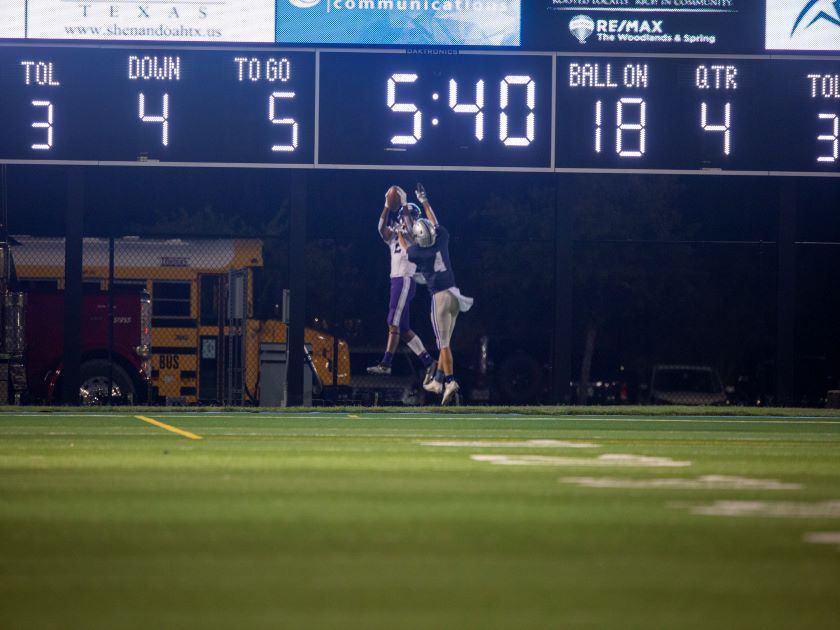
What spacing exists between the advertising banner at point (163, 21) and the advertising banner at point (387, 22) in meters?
0.32

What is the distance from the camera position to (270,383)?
64.3ft

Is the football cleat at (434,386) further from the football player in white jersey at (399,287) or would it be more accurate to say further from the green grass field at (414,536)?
the green grass field at (414,536)

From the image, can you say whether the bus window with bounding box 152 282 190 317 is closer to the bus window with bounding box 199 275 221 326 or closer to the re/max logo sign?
the bus window with bounding box 199 275 221 326

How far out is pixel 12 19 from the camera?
18.4 metres

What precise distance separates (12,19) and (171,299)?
567 centimetres

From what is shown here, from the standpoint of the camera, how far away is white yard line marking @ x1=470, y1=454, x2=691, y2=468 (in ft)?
30.2

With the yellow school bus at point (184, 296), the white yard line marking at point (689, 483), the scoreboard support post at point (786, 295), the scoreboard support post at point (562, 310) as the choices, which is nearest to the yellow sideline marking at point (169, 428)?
the white yard line marking at point (689, 483)

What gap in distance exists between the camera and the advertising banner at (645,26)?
18625 millimetres

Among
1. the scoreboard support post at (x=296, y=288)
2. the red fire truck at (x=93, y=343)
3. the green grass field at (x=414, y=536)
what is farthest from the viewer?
the red fire truck at (x=93, y=343)

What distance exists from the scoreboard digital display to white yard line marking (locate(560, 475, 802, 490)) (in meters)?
10.5

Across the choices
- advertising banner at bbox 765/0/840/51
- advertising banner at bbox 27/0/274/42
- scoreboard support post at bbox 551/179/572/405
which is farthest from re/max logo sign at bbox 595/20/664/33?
advertising banner at bbox 27/0/274/42

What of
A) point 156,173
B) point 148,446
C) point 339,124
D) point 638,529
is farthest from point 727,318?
point 638,529

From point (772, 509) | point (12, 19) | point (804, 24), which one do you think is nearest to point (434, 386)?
point (804, 24)

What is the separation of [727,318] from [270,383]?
14340mm
